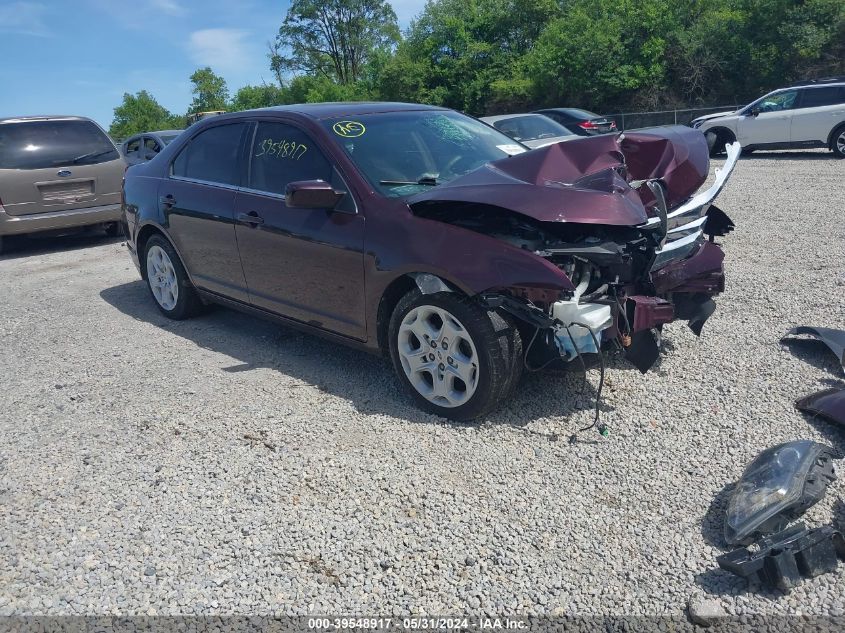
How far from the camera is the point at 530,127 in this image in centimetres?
1412

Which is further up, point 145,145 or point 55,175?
point 145,145

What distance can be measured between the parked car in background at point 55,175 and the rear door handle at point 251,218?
6.15 meters

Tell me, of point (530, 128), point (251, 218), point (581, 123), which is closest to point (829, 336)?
point (251, 218)

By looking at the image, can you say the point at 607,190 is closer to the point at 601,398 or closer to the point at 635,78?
the point at 601,398

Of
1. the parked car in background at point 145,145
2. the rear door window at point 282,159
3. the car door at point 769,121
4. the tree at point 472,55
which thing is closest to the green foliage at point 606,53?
the tree at point 472,55

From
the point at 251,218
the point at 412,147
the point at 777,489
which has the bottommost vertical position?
the point at 777,489

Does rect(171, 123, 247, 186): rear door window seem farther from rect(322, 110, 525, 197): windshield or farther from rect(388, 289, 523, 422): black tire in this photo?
rect(388, 289, 523, 422): black tire

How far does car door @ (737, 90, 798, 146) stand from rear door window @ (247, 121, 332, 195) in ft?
48.2

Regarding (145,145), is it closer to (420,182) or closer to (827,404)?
(420,182)

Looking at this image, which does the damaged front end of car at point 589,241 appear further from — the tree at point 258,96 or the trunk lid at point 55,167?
the tree at point 258,96

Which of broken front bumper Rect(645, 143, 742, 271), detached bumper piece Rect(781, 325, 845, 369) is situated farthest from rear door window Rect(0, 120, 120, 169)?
detached bumper piece Rect(781, 325, 845, 369)

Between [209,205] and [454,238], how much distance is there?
7.84 feet

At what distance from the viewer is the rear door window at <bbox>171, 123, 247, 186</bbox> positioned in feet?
17.2

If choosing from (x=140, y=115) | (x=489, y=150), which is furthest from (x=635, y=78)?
(x=140, y=115)
